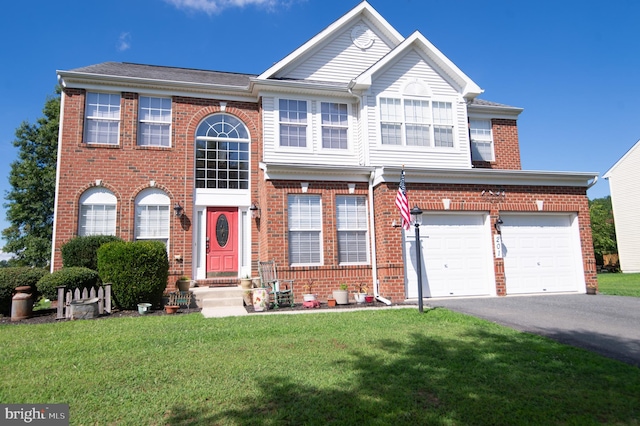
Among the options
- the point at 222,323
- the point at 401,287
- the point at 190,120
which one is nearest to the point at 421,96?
the point at 401,287

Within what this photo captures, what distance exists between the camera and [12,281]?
9.14 meters

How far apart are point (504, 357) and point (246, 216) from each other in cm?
910

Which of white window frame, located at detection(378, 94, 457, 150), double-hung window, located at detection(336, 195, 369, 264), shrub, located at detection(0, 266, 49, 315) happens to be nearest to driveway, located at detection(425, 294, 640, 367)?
double-hung window, located at detection(336, 195, 369, 264)

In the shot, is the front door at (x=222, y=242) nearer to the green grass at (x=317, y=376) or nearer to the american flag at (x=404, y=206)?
the green grass at (x=317, y=376)

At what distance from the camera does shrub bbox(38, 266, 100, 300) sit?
8.93 meters

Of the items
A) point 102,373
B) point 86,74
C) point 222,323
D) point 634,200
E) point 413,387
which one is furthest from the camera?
point 634,200

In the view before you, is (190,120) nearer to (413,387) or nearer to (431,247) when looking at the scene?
(431,247)

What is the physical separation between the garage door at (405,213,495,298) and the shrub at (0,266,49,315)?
30.9 feet

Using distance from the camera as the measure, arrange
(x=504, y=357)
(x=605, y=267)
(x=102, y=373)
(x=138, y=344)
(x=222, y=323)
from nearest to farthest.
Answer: (x=102, y=373) < (x=504, y=357) < (x=138, y=344) < (x=222, y=323) < (x=605, y=267)

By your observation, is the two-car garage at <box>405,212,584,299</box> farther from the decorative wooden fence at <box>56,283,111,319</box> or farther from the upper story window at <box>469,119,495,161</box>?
the decorative wooden fence at <box>56,283,111,319</box>

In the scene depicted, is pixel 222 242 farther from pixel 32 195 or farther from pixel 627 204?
pixel 627 204

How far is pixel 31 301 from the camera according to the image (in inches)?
347

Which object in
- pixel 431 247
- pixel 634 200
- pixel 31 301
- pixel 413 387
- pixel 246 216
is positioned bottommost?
pixel 413 387

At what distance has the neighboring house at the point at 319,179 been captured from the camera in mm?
10891
